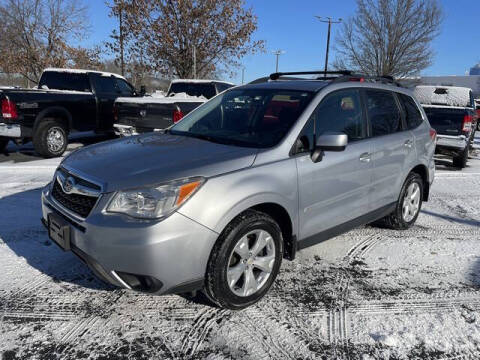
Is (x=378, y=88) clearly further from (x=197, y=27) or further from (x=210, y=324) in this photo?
(x=197, y=27)

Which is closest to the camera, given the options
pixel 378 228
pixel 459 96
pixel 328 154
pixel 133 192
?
pixel 133 192

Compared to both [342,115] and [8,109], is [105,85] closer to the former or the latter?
[8,109]

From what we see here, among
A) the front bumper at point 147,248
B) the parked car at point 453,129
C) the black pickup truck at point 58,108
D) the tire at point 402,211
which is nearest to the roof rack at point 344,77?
the tire at point 402,211

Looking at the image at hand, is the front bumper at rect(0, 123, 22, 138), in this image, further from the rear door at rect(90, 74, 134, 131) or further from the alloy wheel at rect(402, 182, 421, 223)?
the alloy wheel at rect(402, 182, 421, 223)

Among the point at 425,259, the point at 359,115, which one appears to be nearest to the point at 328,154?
the point at 359,115

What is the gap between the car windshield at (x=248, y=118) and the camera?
11.1ft

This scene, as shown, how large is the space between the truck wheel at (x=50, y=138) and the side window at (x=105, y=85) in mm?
1577

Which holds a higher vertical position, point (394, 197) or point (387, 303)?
point (394, 197)

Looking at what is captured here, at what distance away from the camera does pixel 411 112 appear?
15.9ft

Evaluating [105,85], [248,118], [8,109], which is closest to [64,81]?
[105,85]

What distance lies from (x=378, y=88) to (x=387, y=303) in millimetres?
2276

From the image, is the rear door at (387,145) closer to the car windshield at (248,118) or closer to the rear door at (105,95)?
the car windshield at (248,118)

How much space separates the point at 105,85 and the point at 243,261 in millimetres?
8720

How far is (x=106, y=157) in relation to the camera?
10.4 feet
